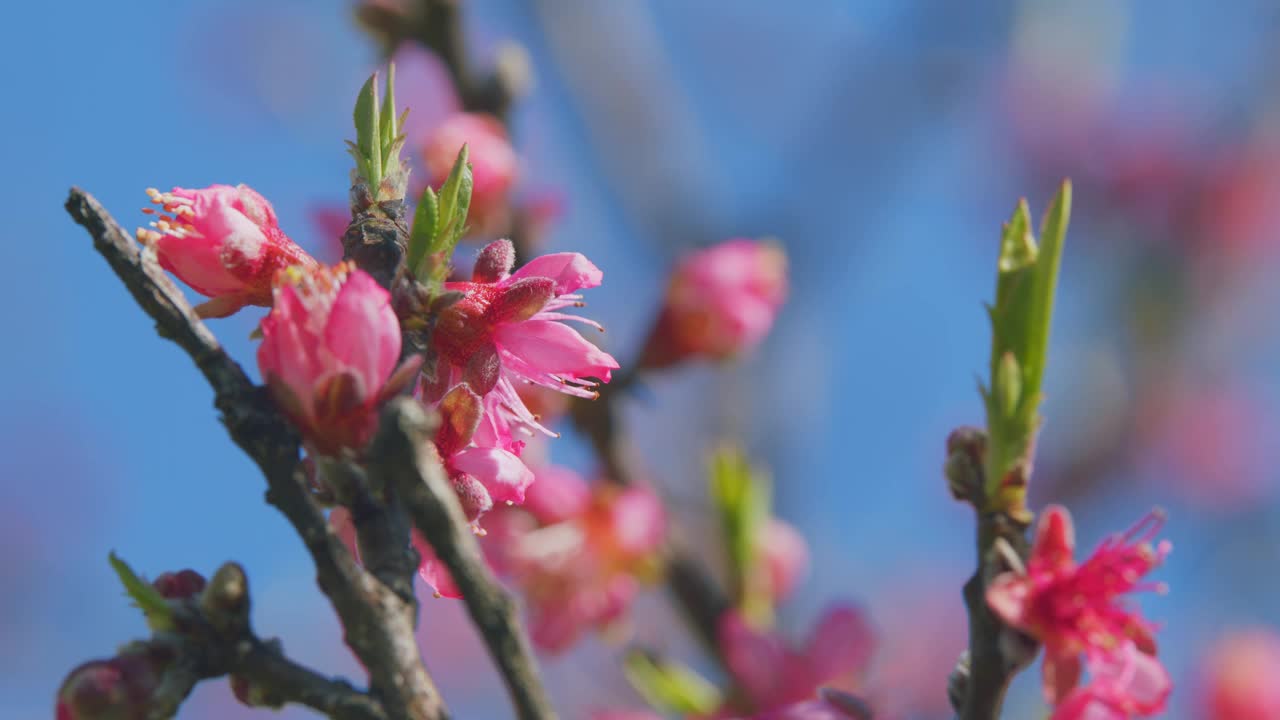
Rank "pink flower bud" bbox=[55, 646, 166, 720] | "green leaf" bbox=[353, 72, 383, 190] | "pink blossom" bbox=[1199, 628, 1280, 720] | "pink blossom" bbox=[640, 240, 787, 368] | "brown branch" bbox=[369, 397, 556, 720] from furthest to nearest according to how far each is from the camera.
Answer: "pink blossom" bbox=[640, 240, 787, 368], "pink blossom" bbox=[1199, 628, 1280, 720], "green leaf" bbox=[353, 72, 383, 190], "pink flower bud" bbox=[55, 646, 166, 720], "brown branch" bbox=[369, 397, 556, 720]

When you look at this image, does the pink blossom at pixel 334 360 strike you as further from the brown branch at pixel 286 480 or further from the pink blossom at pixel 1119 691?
the pink blossom at pixel 1119 691

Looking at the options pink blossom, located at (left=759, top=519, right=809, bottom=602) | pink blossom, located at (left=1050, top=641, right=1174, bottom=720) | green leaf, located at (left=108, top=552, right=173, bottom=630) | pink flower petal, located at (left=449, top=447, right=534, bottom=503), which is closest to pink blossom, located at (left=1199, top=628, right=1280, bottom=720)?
pink blossom, located at (left=759, top=519, right=809, bottom=602)

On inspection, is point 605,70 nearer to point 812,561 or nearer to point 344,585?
point 812,561

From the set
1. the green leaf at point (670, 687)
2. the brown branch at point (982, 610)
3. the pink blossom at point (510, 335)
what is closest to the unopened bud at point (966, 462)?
the brown branch at point (982, 610)

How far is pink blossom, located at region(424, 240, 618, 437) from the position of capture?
3.98 feet

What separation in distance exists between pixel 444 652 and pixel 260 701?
7375 mm

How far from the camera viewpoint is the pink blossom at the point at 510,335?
121 cm

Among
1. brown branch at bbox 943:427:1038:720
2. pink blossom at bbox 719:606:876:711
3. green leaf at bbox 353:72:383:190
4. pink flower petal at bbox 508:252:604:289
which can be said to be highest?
green leaf at bbox 353:72:383:190

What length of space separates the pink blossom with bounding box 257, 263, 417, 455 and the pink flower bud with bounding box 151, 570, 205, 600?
0.71 feet

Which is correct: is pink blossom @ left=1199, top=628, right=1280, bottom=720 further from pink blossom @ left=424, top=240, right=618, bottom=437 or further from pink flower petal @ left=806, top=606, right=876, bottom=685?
pink blossom @ left=424, top=240, right=618, bottom=437

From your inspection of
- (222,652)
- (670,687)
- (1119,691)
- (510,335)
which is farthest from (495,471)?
(670,687)

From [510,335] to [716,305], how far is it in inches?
68.4

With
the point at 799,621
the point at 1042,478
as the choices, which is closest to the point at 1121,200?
the point at 1042,478

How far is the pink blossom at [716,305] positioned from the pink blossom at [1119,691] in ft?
5.99
